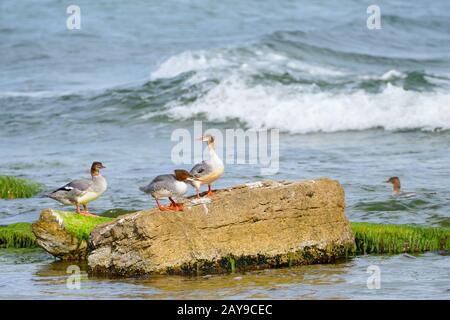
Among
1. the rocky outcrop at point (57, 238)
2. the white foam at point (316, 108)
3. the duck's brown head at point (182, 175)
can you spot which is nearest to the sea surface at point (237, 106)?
the white foam at point (316, 108)

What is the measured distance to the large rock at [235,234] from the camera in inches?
389

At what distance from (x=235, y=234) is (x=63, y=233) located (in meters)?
1.94

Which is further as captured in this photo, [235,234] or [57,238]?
[57,238]

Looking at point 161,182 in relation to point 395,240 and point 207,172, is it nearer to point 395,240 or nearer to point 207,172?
point 207,172

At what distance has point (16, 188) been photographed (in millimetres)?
14820

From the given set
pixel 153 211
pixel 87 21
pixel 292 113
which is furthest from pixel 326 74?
pixel 153 211

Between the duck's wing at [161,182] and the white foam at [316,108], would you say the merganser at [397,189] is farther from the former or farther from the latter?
the white foam at [316,108]

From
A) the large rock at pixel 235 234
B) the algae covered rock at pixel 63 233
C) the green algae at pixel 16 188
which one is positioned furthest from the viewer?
the green algae at pixel 16 188

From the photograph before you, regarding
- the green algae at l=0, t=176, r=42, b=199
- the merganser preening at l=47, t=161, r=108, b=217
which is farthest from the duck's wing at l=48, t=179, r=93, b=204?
the green algae at l=0, t=176, r=42, b=199

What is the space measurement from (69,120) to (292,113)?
Answer: 5036 millimetres

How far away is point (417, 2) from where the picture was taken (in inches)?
1458

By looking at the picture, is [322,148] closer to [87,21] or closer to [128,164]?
[128,164]

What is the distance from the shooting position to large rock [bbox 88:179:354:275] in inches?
389

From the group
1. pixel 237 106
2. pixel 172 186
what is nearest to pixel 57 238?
pixel 172 186
